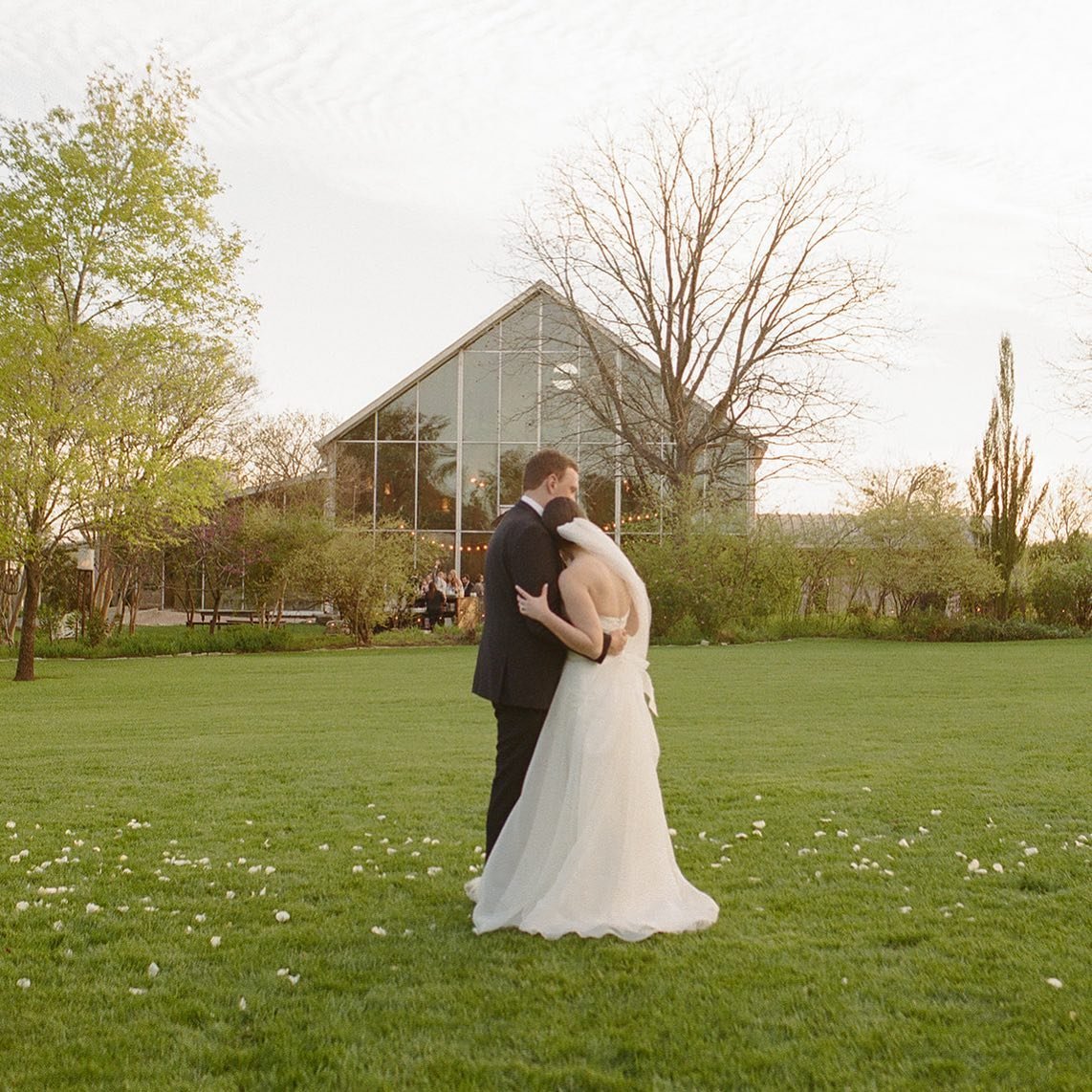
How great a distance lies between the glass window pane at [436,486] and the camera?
36656mm

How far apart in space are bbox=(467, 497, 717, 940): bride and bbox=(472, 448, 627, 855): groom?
64 millimetres

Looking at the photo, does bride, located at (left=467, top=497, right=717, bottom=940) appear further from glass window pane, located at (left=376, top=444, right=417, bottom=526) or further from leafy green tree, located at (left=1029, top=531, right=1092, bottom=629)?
glass window pane, located at (left=376, top=444, right=417, bottom=526)

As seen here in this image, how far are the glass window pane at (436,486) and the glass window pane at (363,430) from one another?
1.70m

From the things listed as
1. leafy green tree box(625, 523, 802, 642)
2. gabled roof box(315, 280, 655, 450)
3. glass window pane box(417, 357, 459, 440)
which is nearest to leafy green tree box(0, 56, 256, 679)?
leafy green tree box(625, 523, 802, 642)

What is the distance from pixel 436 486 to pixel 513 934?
107 feet

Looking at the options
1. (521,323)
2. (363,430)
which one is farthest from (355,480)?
(521,323)

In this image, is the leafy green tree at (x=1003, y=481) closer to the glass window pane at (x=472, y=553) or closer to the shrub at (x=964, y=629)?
the shrub at (x=964, y=629)

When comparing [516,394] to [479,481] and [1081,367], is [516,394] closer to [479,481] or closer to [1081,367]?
[479,481]

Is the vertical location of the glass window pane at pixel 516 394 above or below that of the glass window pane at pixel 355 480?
above

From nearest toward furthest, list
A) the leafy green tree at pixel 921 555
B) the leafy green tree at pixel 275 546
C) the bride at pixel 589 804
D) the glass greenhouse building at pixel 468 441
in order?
the bride at pixel 589 804 < the leafy green tree at pixel 275 546 < the leafy green tree at pixel 921 555 < the glass greenhouse building at pixel 468 441

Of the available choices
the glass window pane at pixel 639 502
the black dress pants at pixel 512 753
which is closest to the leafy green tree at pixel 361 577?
the glass window pane at pixel 639 502

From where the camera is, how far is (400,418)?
123 ft

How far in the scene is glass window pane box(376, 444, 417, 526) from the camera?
36.9m

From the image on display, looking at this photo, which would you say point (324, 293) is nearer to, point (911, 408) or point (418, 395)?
point (418, 395)
